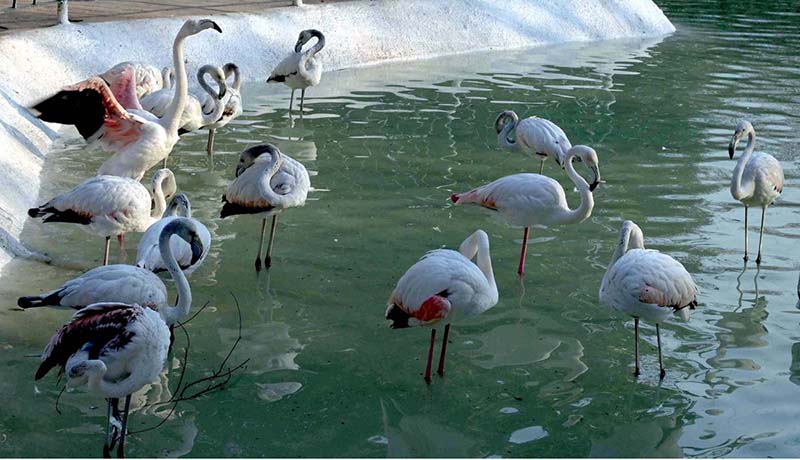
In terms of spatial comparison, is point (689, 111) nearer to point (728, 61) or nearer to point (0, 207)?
point (728, 61)

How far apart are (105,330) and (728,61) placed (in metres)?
13.9

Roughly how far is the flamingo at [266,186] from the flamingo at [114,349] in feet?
8.11

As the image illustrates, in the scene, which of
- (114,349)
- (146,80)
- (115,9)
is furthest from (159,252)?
(115,9)

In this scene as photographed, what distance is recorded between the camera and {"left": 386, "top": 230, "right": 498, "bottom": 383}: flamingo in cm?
523

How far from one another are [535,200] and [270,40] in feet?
26.4

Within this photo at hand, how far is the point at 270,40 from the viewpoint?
1409 cm

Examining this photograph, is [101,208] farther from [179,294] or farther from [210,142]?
[210,142]

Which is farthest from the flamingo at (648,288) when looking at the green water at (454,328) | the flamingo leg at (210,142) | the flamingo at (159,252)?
the flamingo leg at (210,142)

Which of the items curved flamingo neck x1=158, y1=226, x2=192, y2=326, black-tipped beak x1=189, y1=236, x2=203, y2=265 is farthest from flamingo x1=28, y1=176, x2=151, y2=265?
curved flamingo neck x1=158, y1=226, x2=192, y2=326

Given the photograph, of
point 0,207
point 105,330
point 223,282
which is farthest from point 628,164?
point 105,330

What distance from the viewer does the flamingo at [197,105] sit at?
362 inches

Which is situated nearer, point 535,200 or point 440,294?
point 440,294

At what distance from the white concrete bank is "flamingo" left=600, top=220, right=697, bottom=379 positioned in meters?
3.86

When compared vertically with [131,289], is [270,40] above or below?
above
